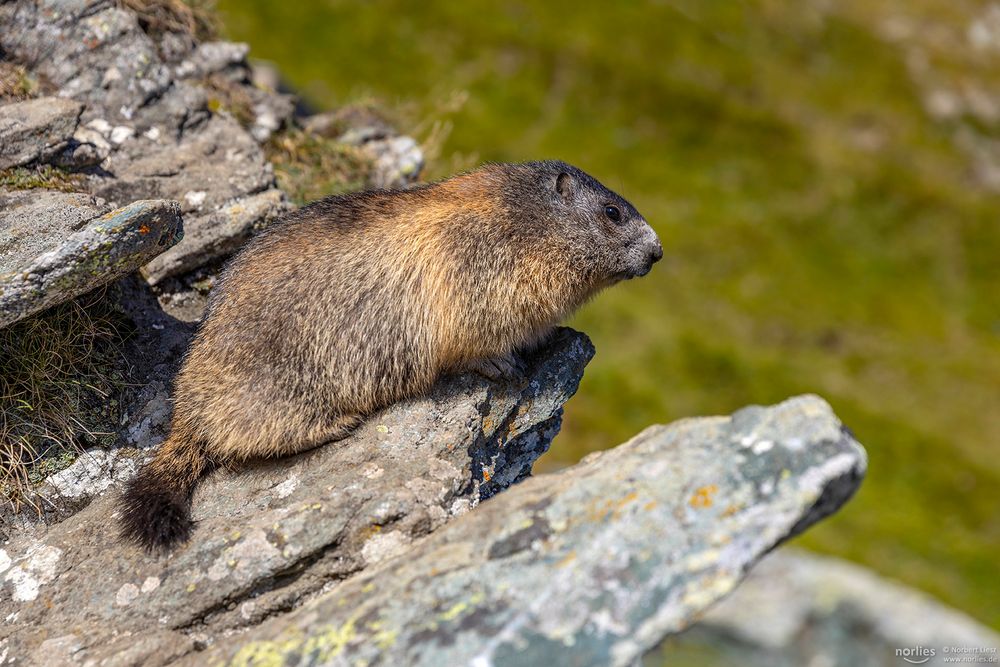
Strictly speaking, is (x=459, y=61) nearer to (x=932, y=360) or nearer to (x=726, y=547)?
(x=932, y=360)

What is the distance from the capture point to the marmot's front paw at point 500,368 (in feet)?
33.8

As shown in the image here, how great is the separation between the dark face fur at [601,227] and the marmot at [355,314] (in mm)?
38

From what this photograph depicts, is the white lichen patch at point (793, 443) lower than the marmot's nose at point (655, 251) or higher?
higher

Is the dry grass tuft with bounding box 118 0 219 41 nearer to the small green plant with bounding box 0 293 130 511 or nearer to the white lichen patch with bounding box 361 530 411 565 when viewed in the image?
the small green plant with bounding box 0 293 130 511

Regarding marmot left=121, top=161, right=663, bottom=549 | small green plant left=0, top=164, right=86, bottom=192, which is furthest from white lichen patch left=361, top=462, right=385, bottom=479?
small green plant left=0, top=164, right=86, bottom=192

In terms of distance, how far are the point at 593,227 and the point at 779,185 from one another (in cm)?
3649

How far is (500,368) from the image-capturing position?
34.1 ft

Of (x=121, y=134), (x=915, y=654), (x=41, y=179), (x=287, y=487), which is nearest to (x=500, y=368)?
(x=287, y=487)

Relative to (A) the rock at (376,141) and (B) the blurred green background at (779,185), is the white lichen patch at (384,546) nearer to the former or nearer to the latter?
(A) the rock at (376,141)

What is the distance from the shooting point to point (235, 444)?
31.1 feet

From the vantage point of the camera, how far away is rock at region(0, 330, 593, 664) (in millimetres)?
8266

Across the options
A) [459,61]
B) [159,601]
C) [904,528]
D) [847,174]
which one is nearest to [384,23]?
[459,61]

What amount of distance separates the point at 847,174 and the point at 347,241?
3977cm

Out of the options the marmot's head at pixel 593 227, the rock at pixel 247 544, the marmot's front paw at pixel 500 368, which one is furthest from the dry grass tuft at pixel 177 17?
the marmot's front paw at pixel 500 368
